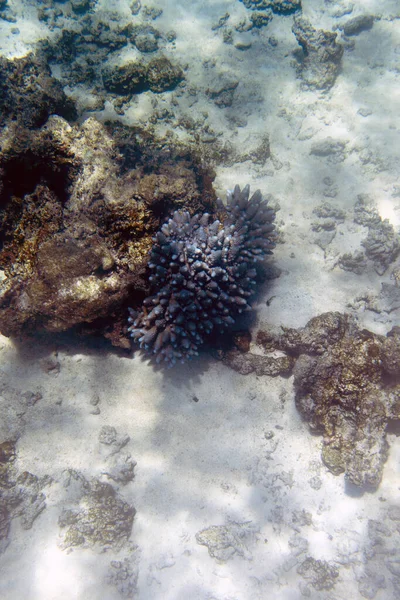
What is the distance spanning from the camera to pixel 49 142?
14.6ft

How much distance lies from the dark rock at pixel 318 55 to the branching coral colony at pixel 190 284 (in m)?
5.50

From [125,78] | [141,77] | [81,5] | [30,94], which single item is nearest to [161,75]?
[141,77]

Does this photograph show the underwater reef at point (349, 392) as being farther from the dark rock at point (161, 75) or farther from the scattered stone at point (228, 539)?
the dark rock at point (161, 75)

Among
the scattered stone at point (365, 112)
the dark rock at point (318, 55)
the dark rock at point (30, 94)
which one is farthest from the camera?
the dark rock at point (318, 55)

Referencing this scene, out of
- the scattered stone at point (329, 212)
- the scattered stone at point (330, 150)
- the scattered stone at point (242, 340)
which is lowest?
the scattered stone at point (242, 340)

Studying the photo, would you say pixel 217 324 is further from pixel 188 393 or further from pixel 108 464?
pixel 108 464

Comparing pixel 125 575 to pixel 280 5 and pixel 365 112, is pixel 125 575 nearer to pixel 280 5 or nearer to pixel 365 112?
pixel 365 112

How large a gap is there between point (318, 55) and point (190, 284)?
701 centimetres

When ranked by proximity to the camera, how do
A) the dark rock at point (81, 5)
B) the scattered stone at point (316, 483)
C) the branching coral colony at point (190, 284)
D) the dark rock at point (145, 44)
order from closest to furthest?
the branching coral colony at point (190, 284) < the scattered stone at point (316, 483) < the dark rock at point (145, 44) < the dark rock at point (81, 5)

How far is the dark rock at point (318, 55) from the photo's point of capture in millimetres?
7664

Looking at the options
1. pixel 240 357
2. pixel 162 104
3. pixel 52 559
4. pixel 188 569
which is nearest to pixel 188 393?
pixel 240 357

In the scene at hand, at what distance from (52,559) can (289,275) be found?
495cm

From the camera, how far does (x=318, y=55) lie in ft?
25.4

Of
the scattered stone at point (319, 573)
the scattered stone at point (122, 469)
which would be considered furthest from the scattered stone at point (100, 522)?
the scattered stone at point (319, 573)
